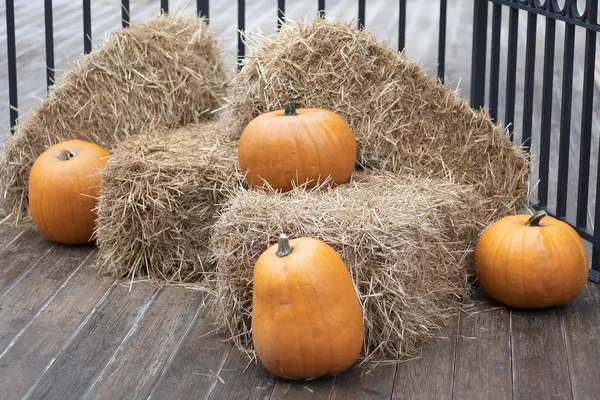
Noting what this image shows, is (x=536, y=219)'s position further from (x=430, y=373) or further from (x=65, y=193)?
(x=65, y=193)

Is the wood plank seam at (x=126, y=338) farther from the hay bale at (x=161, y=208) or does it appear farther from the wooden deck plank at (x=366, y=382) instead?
the wooden deck plank at (x=366, y=382)

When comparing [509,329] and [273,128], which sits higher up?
[273,128]

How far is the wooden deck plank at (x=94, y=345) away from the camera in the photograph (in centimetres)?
319

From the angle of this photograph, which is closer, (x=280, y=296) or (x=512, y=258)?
(x=280, y=296)

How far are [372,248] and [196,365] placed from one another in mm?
778

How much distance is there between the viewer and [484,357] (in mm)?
3361

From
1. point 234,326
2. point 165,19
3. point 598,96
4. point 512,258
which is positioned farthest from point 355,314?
point 598,96

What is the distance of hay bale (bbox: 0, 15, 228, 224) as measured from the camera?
4762 mm

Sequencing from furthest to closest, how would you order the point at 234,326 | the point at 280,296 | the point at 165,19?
the point at 165,19, the point at 234,326, the point at 280,296

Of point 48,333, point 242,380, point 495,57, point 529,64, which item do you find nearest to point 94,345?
point 48,333

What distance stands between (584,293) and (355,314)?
4.15ft

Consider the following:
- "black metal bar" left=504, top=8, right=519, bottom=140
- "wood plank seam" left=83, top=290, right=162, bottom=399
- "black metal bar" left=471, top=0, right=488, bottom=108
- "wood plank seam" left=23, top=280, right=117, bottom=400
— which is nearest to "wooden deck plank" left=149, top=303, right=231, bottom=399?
"wood plank seam" left=83, top=290, right=162, bottom=399

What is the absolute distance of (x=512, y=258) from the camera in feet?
12.0

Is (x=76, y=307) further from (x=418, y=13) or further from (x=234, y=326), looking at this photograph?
(x=418, y=13)
